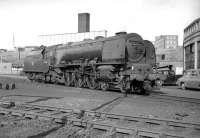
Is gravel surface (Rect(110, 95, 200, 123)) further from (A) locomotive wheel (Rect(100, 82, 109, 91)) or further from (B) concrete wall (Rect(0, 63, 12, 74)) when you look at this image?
(B) concrete wall (Rect(0, 63, 12, 74))

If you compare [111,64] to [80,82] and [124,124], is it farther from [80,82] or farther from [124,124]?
[124,124]

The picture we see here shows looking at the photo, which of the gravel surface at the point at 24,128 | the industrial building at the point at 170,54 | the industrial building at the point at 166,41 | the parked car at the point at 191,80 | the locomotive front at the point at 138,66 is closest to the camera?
the gravel surface at the point at 24,128

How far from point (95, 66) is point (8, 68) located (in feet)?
146

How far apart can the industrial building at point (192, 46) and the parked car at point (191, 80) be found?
1101 centimetres

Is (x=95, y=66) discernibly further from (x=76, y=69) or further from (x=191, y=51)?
(x=191, y=51)

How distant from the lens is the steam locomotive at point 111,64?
45.4 feet

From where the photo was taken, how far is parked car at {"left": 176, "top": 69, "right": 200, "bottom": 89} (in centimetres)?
1772

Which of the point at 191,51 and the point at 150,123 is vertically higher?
the point at 191,51

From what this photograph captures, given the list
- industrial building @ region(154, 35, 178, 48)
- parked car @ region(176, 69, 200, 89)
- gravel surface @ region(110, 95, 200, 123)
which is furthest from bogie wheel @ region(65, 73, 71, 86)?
industrial building @ region(154, 35, 178, 48)

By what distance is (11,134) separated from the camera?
221 inches

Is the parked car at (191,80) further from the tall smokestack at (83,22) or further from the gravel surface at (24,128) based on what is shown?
the tall smokestack at (83,22)

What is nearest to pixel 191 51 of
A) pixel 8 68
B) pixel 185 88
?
pixel 185 88

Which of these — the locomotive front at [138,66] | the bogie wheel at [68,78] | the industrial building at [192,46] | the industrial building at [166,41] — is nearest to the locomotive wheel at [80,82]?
the bogie wheel at [68,78]

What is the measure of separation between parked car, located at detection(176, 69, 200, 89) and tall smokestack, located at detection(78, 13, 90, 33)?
3421cm
